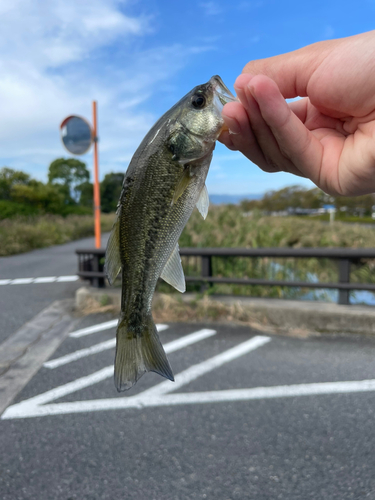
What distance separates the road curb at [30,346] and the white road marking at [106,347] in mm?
201

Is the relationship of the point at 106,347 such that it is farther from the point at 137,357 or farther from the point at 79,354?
the point at 137,357

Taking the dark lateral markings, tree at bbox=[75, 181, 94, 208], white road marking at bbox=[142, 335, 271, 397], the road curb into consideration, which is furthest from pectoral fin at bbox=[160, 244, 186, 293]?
tree at bbox=[75, 181, 94, 208]

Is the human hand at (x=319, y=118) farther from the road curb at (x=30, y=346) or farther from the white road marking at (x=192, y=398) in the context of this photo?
the road curb at (x=30, y=346)

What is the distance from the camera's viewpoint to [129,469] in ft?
9.46

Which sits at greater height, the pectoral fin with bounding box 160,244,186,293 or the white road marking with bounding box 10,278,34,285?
the pectoral fin with bounding box 160,244,186,293

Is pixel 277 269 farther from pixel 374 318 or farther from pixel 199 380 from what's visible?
pixel 199 380

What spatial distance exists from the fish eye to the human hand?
6 cm

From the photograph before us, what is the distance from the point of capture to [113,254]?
1038 mm

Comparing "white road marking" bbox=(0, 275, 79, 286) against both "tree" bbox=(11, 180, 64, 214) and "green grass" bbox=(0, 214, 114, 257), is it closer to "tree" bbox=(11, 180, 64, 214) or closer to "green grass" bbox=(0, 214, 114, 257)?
"green grass" bbox=(0, 214, 114, 257)

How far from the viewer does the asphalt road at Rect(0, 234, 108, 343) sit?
21.4 ft

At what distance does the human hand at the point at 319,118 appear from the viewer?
1065mm

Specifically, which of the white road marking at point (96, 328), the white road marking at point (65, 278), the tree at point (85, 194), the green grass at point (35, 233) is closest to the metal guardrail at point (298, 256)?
the white road marking at point (96, 328)

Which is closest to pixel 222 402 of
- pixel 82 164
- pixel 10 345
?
pixel 10 345

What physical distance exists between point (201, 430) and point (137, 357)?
105 inches
